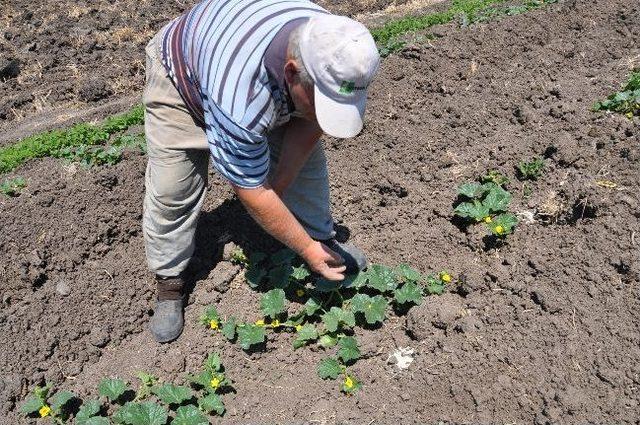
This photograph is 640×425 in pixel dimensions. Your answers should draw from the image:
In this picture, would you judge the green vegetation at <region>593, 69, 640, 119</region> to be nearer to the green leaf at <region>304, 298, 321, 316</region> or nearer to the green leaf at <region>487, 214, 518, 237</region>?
the green leaf at <region>487, 214, 518, 237</region>

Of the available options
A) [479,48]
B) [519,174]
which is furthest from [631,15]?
[519,174]

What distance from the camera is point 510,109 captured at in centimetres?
475

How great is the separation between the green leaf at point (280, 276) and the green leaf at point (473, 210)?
108 cm

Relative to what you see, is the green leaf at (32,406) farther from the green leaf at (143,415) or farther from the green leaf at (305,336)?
the green leaf at (305,336)

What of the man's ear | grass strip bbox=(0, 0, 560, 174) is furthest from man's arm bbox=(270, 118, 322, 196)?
grass strip bbox=(0, 0, 560, 174)

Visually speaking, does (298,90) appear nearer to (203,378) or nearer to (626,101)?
(203,378)

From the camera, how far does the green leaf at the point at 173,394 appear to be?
2973mm

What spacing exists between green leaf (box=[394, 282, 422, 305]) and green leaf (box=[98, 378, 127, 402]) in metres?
1.47

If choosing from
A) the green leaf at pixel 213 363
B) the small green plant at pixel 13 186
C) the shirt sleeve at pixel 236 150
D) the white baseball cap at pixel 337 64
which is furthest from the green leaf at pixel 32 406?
the white baseball cap at pixel 337 64

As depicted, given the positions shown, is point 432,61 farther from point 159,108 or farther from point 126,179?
point 159,108

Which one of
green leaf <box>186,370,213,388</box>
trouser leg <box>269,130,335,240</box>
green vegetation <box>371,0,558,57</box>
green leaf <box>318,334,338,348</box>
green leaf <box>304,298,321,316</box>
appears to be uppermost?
trouser leg <box>269,130,335,240</box>

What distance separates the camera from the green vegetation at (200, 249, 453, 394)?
3.22m

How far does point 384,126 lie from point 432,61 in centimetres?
113

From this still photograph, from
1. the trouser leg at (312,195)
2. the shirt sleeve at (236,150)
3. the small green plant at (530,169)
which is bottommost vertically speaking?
the small green plant at (530,169)
